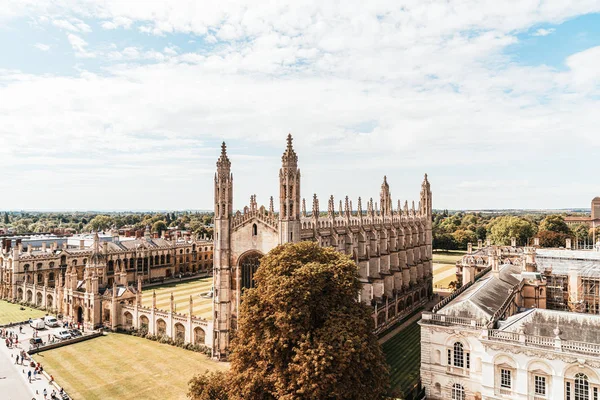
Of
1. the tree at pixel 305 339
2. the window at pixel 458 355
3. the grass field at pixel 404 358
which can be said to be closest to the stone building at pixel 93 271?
the tree at pixel 305 339

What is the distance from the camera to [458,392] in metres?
25.0

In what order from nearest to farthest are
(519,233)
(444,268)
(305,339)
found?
(305,339)
(444,268)
(519,233)

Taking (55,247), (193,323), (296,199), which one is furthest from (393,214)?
(55,247)

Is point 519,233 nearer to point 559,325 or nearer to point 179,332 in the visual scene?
point 559,325

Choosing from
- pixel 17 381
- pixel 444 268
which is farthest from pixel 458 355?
pixel 444 268

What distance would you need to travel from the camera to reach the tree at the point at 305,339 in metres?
19.3

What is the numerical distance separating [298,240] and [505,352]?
1573cm

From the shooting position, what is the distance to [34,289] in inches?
2072

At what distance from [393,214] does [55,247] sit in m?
52.4

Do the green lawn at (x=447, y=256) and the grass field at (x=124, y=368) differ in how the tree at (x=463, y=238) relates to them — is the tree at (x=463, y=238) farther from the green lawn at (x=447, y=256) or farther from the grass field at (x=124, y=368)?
the grass field at (x=124, y=368)

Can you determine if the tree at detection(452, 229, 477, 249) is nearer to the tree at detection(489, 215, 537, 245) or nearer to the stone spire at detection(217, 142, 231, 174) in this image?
the tree at detection(489, 215, 537, 245)

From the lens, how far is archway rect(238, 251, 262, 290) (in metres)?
33.8

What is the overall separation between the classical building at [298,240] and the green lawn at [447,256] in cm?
4382

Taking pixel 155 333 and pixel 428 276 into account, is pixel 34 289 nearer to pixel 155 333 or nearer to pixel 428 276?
pixel 155 333
